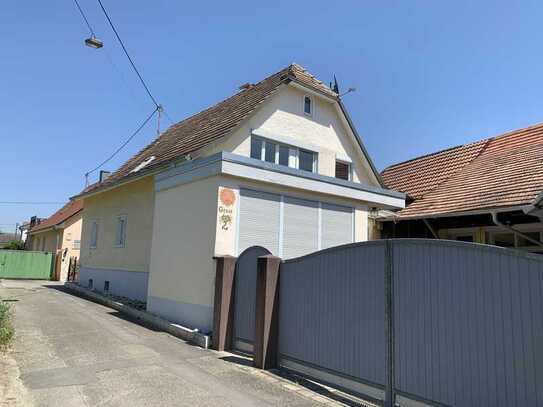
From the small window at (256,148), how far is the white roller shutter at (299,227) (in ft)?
9.42

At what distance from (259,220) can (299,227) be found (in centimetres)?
141

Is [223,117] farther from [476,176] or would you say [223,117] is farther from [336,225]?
[476,176]

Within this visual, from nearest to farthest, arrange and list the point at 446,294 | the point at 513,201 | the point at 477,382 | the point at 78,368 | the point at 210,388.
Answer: the point at 477,382 < the point at 446,294 < the point at 210,388 < the point at 78,368 < the point at 513,201

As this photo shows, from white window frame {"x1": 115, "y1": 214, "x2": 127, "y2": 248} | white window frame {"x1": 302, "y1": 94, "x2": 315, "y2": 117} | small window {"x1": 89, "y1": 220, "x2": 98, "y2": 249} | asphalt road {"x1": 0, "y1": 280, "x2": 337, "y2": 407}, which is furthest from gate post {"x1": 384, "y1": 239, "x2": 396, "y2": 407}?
small window {"x1": 89, "y1": 220, "x2": 98, "y2": 249}

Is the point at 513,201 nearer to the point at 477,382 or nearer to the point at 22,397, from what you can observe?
the point at 477,382

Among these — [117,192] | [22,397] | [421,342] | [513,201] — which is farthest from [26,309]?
[513,201]

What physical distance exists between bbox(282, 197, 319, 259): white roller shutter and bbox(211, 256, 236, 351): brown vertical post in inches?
98.1

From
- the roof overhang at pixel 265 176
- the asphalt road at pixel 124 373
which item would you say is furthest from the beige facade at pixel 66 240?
the asphalt road at pixel 124 373

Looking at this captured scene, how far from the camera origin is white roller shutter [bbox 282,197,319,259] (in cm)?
1175

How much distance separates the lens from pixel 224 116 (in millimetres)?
15414

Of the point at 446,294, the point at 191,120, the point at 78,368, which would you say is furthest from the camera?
the point at 191,120

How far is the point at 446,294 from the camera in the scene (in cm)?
540

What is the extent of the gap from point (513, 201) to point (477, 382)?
26.1 feet

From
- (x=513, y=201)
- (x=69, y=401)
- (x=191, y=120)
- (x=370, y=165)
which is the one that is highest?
(x=191, y=120)
